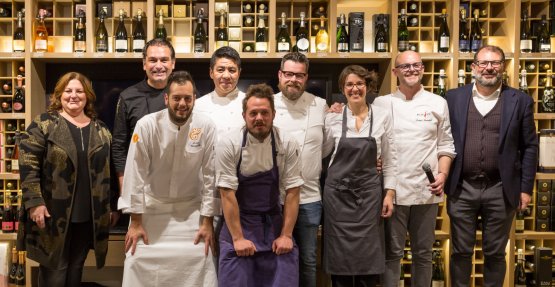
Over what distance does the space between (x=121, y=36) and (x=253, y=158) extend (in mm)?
1807

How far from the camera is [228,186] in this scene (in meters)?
2.70

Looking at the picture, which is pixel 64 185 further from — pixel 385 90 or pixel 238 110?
pixel 385 90

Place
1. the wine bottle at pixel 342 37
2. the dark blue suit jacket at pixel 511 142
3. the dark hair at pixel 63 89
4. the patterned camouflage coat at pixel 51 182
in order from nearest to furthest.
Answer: the patterned camouflage coat at pixel 51 182, the dark hair at pixel 63 89, the dark blue suit jacket at pixel 511 142, the wine bottle at pixel 342 37

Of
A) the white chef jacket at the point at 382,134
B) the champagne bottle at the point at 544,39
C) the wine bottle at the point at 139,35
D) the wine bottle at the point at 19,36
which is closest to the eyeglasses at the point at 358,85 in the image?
the white chef jacket at the point at 382,134

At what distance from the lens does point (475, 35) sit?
13.3ft

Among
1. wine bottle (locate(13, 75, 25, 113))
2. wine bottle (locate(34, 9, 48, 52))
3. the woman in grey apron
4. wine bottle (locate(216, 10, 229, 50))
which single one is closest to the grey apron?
the woman in grey apron

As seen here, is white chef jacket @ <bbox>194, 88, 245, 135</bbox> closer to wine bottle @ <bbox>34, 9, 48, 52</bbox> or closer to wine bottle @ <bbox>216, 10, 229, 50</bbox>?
wine bottle @ <bbox>216, 10, 229, 50</bbox>

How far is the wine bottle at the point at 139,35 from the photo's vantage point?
154 inches

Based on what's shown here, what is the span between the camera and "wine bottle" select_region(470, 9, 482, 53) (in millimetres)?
3998

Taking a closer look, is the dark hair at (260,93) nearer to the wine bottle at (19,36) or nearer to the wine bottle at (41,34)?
the wine bottle at (41,34)

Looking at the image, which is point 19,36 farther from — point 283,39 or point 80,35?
point 283,39

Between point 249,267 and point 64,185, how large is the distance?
1.04 m

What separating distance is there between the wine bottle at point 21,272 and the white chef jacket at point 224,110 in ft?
6.16

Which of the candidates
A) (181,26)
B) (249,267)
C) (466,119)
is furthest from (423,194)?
(181,26)
